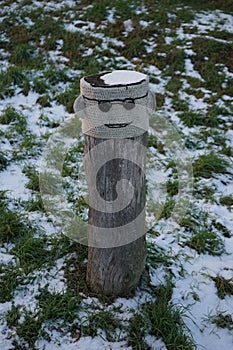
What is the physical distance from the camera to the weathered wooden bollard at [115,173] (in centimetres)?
199

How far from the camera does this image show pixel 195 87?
528 cm

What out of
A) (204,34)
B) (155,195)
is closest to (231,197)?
(155,195)

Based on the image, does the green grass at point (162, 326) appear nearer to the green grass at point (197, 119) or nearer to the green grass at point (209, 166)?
the green grass at point (209, 166)

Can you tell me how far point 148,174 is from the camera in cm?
381

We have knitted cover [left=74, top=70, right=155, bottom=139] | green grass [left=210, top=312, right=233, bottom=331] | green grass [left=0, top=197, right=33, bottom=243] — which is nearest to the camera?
knitted cover [left=74, top=70, right=155, bottom=139]

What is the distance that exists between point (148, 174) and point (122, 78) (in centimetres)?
184

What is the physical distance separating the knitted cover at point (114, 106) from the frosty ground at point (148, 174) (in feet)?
3.36

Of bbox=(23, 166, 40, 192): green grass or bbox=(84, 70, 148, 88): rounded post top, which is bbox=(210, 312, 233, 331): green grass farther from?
bbox=(23, 166, 40, 192): green grass

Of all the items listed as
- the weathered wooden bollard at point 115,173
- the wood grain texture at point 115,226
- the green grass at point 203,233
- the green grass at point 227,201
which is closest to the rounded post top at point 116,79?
the weathered wooden bollard at point 115,173

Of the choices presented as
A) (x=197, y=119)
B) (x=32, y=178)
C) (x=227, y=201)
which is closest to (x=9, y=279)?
(x=32, y=178)

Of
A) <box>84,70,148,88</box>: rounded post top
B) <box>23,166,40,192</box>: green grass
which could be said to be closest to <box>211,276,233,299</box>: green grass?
<box>84,70,148,88</box>: rounded post top

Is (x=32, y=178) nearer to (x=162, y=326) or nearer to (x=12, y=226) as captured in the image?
(x=12, y=226)

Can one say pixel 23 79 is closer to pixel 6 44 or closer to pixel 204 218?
pixel 6 44

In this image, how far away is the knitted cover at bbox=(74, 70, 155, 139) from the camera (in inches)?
77.0
